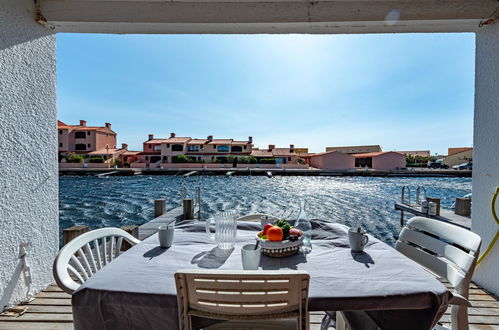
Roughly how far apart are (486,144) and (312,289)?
247 cm

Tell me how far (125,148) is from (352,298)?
39.1m

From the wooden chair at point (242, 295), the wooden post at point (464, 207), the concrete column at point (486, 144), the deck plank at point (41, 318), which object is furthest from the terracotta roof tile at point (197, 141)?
the wooden chair at point (242, 295)

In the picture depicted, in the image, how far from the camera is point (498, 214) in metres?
2.01

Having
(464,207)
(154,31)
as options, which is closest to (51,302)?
(154,31)

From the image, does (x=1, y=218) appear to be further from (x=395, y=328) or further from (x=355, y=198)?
(x=355, y=198)

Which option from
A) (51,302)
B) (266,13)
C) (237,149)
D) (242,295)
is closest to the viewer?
(242,295)

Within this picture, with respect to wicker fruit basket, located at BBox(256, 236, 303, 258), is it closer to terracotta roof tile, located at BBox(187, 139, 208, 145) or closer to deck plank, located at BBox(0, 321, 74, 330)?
deck plank, located at BBox(0, 321, 74, 330)

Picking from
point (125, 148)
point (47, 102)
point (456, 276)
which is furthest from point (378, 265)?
point (125, 148)

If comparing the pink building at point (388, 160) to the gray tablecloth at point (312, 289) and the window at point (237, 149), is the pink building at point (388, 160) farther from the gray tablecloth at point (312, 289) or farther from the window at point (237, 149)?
the gray tablecloth at point (312, 289)

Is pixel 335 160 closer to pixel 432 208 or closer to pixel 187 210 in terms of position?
pixel 432 208

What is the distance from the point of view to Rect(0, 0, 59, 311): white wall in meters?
1.76

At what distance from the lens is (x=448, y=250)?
3.91 feet

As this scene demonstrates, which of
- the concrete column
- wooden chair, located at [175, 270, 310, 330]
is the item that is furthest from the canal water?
wooden chair, located at [175, 270, 310, 330]

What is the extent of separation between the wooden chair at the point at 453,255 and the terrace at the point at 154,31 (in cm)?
117
